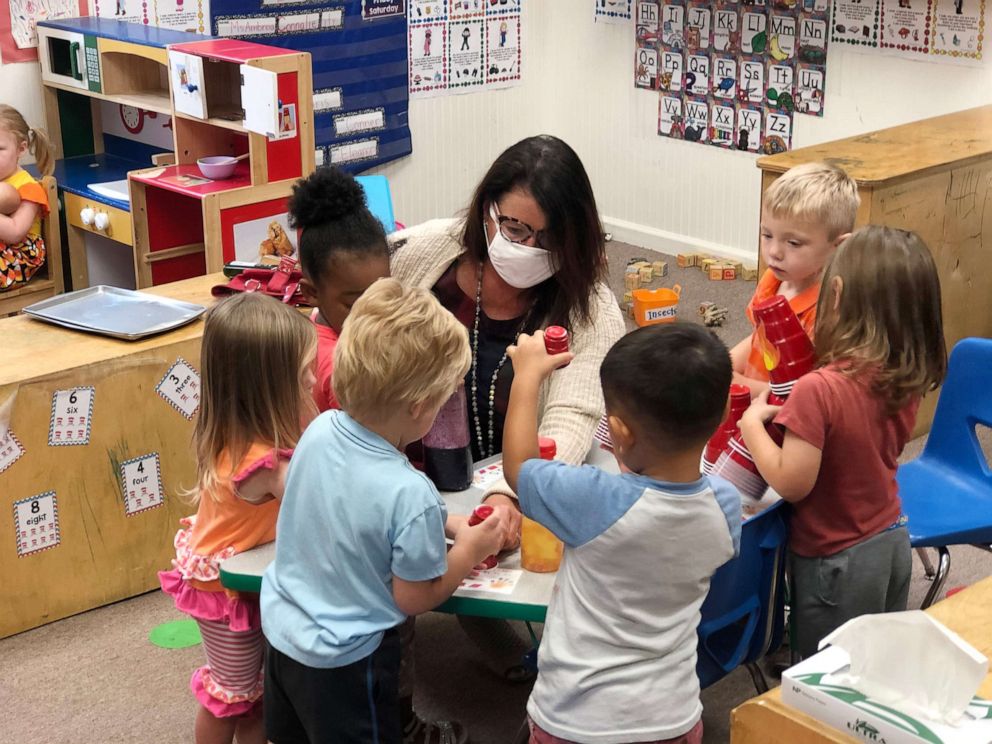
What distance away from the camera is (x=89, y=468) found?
2852 millimetres

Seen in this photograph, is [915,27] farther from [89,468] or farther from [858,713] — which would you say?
[858,713]

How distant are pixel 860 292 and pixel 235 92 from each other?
2697 mm

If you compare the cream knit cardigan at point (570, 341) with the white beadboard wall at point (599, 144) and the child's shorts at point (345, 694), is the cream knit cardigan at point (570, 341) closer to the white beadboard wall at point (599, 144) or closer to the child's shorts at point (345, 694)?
the child's shorts at point (345, 694)

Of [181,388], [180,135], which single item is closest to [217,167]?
[180,135]

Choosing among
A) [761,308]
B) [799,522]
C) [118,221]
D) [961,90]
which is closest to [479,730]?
[799,522]

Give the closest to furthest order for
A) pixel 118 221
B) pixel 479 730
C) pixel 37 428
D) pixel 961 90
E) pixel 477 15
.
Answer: pixel 479 730, pixel 37 428, pixel 118 221, pixel 961 90, pixel 477 15

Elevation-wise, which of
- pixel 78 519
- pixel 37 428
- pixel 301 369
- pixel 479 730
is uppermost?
pixel 301 369

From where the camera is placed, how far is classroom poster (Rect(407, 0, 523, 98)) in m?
5.64

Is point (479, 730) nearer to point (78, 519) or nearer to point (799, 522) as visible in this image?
point (799, 522)

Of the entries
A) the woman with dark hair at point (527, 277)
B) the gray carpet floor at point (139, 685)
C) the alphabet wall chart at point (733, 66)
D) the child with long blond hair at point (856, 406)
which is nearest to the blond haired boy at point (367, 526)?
the woman with dark hair at point (527, 277)

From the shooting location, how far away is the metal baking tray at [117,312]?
2928mm

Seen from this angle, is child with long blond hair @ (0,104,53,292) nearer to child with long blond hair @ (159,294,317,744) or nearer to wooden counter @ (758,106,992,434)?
child with long blond hair @ (159,294,317,744)

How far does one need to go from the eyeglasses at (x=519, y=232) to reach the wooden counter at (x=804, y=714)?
0.94 m

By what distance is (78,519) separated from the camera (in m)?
2.87
